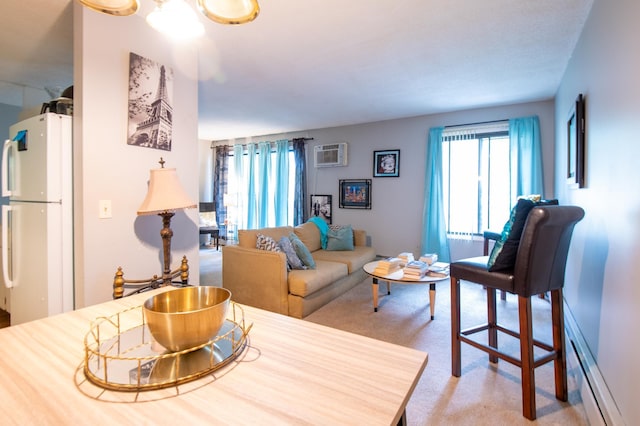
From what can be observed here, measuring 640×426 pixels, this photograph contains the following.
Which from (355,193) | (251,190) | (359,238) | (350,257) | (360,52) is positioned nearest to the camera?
(360,52)

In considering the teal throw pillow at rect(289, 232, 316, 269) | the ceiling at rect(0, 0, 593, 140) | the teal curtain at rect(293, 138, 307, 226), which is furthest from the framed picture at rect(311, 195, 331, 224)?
the teal throw pillow at rect(289, 232, 316, 269)

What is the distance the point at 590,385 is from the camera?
5.62ft

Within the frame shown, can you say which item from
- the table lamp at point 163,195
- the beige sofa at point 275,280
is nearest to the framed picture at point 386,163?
the beige sofa at point 275,280

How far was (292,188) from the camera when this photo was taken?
6316 mm

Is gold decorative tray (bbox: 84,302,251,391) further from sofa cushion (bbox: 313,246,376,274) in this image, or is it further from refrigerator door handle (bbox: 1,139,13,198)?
sofa cushion (bbox: 313,246,376,274)

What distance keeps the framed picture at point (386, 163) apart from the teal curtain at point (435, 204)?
52 centimetres

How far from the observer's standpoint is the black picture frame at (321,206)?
5.91 m

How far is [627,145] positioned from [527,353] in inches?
44.4

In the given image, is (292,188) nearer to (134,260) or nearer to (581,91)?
(134,260)

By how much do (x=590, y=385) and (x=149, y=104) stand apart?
128 inches

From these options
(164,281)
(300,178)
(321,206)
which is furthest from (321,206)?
(164,281)

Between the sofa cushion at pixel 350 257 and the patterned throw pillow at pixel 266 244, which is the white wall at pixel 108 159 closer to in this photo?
the patterned throw pillow at pixel 266 244

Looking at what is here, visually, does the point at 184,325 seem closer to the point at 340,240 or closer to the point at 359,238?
the point at 340,240

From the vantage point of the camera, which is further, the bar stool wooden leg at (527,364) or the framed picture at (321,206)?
the framed picture at (321,206)
